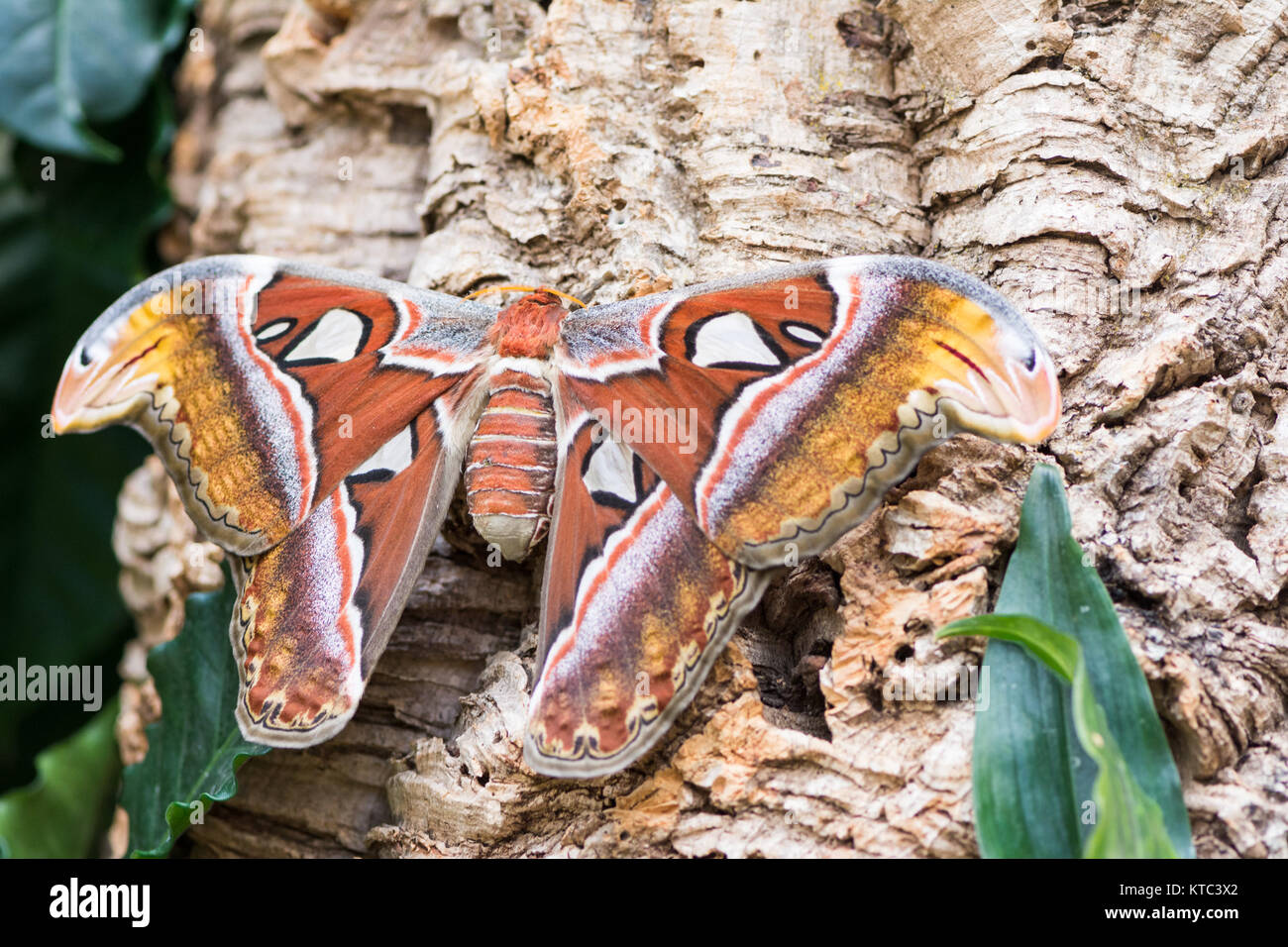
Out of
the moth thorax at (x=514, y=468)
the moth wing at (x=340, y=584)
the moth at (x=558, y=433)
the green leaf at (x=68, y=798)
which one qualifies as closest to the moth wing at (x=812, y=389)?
the moth at (x=558, y=433)

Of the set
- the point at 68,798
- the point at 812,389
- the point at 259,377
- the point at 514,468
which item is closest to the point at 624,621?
the point at 514,468

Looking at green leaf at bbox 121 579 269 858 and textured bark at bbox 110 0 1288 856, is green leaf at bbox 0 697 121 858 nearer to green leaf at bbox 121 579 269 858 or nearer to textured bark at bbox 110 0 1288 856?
green leaf at bbox 121 579 269 858

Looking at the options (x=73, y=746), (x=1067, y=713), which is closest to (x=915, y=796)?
(x=1067, y=713)

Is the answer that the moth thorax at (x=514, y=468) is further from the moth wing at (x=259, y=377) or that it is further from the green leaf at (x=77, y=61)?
the green leaf at (x=77, y=61)

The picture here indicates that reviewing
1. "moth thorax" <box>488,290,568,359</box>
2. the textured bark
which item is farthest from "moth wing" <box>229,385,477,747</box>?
the textured bark

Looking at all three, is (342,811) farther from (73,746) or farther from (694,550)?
(73,746)

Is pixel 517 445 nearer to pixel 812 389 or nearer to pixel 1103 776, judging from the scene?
pixel 812 389
